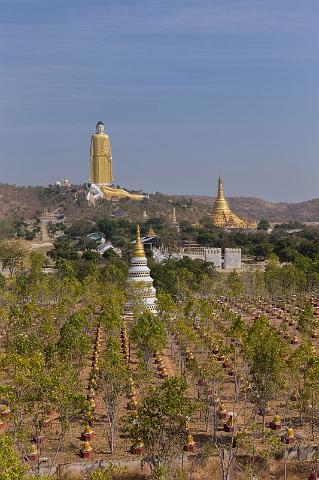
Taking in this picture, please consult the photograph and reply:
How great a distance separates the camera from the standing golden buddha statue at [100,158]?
14688 cm

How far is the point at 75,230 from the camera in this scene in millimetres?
115750

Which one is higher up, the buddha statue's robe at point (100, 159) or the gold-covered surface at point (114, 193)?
the buddha statue's robe at point (100, 159)

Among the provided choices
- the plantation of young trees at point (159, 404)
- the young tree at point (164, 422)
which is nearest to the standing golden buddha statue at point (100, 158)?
the plantation of young trees at point (159, 404)

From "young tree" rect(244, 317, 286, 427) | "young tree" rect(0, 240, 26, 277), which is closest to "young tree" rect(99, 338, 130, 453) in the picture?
"young tree" rect(244, 317, 286, 427)

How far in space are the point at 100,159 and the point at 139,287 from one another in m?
101

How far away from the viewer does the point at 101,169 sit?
5851 inches

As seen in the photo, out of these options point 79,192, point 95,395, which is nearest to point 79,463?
point 95,395

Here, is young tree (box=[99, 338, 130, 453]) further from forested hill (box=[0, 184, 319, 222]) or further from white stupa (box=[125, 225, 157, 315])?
forested hill (box=[0, 184, 319, 222])

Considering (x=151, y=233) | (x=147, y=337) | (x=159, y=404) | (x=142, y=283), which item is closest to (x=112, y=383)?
(x=159, y=404)

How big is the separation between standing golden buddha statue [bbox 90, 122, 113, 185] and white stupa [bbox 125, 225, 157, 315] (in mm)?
94315

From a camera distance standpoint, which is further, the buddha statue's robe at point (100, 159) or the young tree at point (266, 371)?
the buddha statue's robe at point (100, 159)

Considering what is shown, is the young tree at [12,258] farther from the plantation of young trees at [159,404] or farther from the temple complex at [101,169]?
the temple complex at [101,169]

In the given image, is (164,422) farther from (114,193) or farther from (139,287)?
(114,193)

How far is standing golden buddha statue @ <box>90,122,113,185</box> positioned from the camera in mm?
146875
